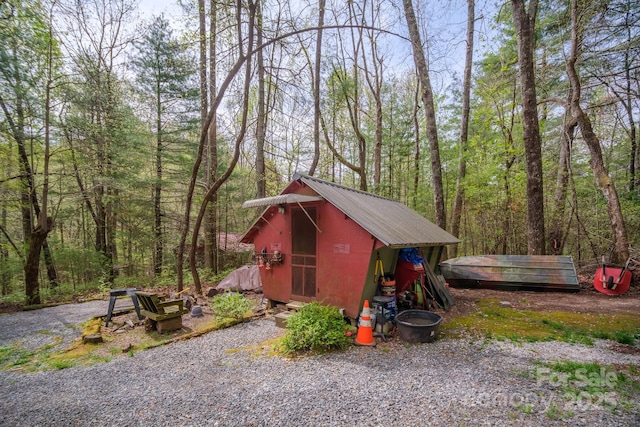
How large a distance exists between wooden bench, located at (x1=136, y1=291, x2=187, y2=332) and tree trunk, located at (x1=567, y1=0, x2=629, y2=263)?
1158cm

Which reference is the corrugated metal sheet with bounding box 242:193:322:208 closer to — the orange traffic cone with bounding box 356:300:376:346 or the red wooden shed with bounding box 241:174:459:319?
the red wooden shed with bounding box 241:174:459:319

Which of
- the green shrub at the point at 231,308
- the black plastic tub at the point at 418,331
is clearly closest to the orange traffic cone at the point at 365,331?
the black plastic tub at the point at 418,331

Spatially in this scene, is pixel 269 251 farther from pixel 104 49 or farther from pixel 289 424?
pixel 104 49

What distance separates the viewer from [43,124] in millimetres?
8148

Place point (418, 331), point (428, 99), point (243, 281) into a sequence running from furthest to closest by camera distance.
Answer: point (428, 99)
point (243, 281)
point (418, 331)

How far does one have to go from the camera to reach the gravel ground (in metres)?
2.67

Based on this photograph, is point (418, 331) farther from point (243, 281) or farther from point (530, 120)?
point (530, 120)

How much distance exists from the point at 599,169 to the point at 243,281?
11331mm

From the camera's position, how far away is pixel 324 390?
3221mm

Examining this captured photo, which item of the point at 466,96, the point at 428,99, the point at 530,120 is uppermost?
the point at 466,96

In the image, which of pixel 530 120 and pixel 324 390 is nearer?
pixel 324 390

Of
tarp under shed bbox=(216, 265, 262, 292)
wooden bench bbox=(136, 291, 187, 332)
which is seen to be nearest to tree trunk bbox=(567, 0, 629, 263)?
tarp under shed bbox=(216, 265, 262, 292)

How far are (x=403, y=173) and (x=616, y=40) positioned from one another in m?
9.90

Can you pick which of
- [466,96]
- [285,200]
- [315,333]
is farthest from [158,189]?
[466,96]
